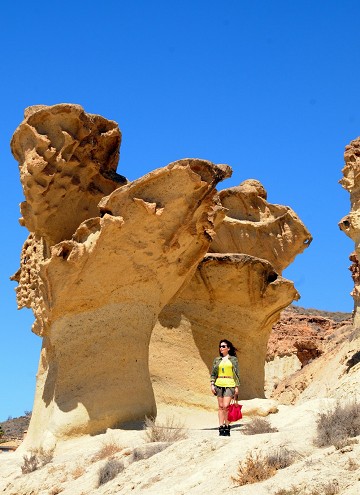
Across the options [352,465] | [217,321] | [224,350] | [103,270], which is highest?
[103,270]

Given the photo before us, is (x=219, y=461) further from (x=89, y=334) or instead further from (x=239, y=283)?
(x=239, y=283)

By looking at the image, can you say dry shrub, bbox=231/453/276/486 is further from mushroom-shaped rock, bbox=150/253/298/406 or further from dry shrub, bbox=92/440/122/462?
mushroom-shaped rock, bbox=150/253/298/406

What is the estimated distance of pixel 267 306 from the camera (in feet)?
55.1

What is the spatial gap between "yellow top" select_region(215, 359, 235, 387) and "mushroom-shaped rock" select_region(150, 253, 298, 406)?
17.5 ft

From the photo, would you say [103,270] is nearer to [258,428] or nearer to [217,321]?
[217,321]

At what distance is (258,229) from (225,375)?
8.74 metres

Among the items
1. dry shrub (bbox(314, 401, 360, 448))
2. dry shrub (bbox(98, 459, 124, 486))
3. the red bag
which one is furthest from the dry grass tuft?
the red bag

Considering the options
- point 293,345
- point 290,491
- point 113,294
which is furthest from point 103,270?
point 293,345

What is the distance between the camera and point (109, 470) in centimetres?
916

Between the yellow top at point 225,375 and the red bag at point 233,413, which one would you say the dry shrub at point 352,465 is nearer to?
the red bag at point 233,413

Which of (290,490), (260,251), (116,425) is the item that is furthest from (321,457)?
(260,251)

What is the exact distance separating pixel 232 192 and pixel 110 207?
6723mm

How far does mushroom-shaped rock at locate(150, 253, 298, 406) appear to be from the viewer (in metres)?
15.6

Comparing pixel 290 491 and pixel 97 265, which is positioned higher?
pixel 97 265
